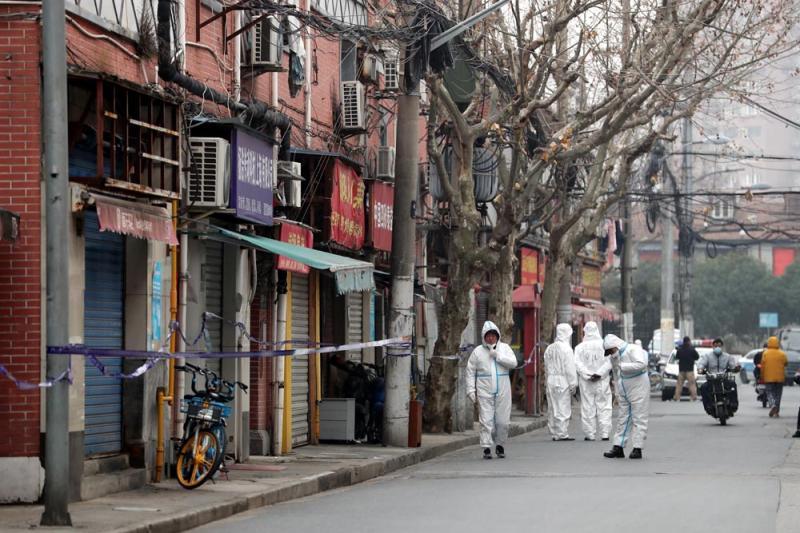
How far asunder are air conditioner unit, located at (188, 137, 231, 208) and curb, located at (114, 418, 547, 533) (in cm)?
326

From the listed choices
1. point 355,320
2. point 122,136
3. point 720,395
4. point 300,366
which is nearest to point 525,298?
point 720,395

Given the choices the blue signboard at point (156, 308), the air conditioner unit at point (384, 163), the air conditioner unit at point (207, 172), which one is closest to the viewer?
the blue signboard at point (156, 308)

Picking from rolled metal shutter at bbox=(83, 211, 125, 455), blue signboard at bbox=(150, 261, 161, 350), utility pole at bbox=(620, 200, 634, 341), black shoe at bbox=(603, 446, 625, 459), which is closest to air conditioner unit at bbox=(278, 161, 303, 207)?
blue signboard at bbox=(150, 261, 161, 350)

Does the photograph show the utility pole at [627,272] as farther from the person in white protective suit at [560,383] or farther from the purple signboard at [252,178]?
the purple signboard at [252,178]

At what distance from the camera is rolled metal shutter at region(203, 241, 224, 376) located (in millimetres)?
18125

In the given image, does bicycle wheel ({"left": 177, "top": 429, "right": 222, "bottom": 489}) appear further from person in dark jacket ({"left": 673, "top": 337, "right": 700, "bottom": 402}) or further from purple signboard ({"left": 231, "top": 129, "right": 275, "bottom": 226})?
person in dark jacket ({"left": 673, "top": 337, "right": 700, "bottom": 402})

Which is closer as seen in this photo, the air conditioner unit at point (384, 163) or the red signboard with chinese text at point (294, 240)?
the red signboard with chinese text at point (294, 240)

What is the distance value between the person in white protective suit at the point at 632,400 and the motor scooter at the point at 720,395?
8.31 meters

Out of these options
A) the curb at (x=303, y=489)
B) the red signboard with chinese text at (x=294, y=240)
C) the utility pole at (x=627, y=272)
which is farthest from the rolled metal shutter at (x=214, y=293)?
the utility pole at (x=627, y=272)

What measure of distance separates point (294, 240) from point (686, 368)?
2287 cm

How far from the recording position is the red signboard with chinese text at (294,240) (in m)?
18.9

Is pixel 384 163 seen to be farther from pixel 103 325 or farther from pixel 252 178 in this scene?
pixel 103 325

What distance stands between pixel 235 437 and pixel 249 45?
5.11 metres

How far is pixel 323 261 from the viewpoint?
56.8 feet
